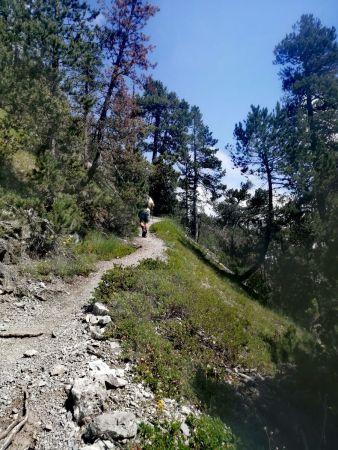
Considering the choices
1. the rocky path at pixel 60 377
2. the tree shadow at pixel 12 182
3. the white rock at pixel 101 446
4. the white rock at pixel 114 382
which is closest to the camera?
the white rock at pixel 101 446

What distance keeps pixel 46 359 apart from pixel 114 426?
88.2 inches

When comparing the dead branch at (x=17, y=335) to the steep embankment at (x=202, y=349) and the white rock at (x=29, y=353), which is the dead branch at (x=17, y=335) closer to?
the white rock at (x=29, y=353)

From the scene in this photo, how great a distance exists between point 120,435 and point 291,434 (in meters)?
4.28

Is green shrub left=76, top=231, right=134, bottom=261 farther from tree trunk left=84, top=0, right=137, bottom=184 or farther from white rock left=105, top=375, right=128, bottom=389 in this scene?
white rock left=105, top=375, right=128, bottom=389

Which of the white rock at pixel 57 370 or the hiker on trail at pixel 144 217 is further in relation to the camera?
the hiker on trail at pixel 144 217

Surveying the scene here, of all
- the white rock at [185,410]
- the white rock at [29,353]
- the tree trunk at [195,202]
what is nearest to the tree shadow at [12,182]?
the white rock at [29,353]

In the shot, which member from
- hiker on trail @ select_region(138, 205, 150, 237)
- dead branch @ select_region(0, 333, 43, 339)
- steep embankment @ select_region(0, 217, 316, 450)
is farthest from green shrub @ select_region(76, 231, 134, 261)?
dead branch @ select_region(0, 333, 43, 339)

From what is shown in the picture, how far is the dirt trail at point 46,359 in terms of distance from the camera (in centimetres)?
546

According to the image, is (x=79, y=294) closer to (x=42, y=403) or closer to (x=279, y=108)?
(x=42, y=403)

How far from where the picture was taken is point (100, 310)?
8.70 m

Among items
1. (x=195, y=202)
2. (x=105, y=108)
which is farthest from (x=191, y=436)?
(x=195, y=202)

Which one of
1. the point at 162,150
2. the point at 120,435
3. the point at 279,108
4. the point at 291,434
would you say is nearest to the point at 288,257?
the point at 291,434

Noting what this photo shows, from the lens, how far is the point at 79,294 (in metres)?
10.2

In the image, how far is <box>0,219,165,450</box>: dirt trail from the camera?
5465 mm
